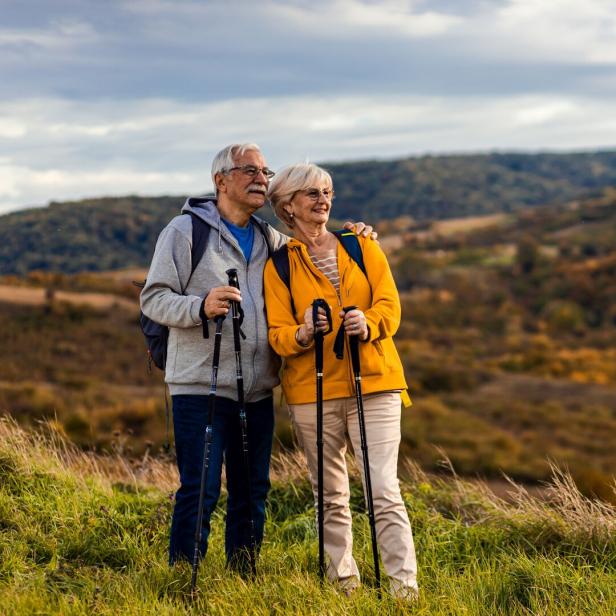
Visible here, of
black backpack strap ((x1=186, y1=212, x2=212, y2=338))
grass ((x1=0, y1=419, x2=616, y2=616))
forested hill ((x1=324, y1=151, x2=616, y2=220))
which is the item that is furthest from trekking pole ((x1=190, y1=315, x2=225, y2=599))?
forested hill ((x1=324, y1=151, x2=616, y2=220))

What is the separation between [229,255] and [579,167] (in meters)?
161

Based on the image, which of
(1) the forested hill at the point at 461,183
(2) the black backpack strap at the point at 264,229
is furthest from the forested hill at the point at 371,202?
(2) the black backpack strap at the point at 264,229

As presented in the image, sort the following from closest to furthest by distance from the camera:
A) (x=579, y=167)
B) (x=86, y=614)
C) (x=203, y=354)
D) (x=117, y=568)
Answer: (x=86, y=614) < (x=203, y=354) < (x=117, y=568) < (x=579, y=167)

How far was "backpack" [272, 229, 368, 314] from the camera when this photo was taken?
454 cm

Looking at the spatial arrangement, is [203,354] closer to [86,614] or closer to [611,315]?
[86,614]

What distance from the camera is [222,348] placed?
447 centimetres

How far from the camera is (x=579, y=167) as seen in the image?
155250 millimetres

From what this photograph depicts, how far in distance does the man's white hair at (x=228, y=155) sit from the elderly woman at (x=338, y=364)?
0.72ft

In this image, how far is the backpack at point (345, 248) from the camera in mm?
4535

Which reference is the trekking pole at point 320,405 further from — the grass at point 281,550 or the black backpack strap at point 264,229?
the black backpack strap at point 264,229

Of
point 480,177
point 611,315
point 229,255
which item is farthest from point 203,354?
point 480,177

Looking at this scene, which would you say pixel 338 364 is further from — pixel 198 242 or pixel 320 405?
pixel 198 242

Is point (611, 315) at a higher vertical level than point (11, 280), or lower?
lower

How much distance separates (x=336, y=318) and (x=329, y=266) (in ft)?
1.01
